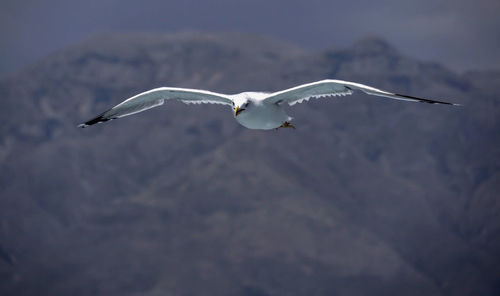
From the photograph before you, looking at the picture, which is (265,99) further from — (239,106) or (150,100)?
(150,100)

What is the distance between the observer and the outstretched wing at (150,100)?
28.8 metres

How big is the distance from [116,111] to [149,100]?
64.0 inches

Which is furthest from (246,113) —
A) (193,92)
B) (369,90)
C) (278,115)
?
(369,90)

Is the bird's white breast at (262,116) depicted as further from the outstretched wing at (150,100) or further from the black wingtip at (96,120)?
the black wingtip at (96,120)

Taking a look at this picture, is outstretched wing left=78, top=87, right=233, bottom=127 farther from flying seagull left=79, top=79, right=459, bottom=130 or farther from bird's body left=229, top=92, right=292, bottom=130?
bird's body left=229, top=92, right=292, bottom=130

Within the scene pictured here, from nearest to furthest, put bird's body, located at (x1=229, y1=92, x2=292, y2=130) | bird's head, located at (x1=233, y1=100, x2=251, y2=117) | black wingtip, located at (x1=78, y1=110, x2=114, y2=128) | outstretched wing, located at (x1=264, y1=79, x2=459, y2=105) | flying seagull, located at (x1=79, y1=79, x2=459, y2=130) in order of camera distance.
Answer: bird's head, located at (x1=233, y1=100, x2=251, y2=117), outstretched wing, located at (x1=264, y1=79, x2=459, y2=105), flying seagull, located at (x1=79, y1=79, x2=459, y2=130), bird's body, located at (x1=229, y1=92, x2=292, y2=130), black wingtip, located at (x1=78, y1=110, x2=114, y2=128)

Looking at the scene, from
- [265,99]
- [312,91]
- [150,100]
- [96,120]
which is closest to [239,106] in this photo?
[265,99]

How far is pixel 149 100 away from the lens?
29641mm

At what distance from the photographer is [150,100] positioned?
1168 inches

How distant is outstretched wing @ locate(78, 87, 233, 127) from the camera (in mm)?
28797

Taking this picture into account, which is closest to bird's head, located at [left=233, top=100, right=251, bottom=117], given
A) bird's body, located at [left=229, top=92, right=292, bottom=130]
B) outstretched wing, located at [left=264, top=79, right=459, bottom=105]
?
A: bird's body, located at [left=229, top=92, right=292, bottom=130]

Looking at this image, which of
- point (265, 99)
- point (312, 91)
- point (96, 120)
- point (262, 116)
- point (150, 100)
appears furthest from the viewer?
point (150, 100)

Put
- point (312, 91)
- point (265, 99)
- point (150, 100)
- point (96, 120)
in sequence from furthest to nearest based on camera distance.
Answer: point (150, 100) < point (96, 120) < point (312, 91) < point (265, 99)

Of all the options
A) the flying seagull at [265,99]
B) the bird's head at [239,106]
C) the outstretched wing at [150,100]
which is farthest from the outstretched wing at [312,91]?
the outstretched wing at [150,100]
